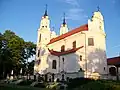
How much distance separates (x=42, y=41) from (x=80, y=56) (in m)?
14.2

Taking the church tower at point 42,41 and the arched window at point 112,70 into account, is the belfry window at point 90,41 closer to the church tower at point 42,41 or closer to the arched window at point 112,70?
the arched window at point 112,70

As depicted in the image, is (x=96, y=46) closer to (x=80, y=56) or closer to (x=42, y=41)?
(x=80, y=56)

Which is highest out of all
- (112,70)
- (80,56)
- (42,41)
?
(42,41)

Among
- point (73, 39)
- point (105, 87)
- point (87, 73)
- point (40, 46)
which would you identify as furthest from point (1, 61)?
point (105, 87)

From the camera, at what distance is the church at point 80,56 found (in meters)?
36.0

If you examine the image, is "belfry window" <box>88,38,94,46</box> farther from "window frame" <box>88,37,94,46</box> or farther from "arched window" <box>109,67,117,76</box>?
"arched window" <box>109,67,117,76</box>

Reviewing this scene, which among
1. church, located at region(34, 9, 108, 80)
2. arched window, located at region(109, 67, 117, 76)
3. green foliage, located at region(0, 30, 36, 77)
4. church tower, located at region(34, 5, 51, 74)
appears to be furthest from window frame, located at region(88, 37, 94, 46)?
green foliage, located at region(0, 30, 36, 77)

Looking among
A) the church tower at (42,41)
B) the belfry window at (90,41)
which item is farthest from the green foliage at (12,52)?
the belfry window at (90,41)

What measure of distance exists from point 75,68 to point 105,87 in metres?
19.5

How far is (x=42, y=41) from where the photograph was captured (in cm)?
4803

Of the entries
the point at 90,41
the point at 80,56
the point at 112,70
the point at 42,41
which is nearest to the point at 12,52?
the point at 42,41

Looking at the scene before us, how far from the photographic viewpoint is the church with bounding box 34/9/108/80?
36031 millimetres

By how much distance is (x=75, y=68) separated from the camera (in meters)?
35.9

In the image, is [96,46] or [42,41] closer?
A: [96,46]
